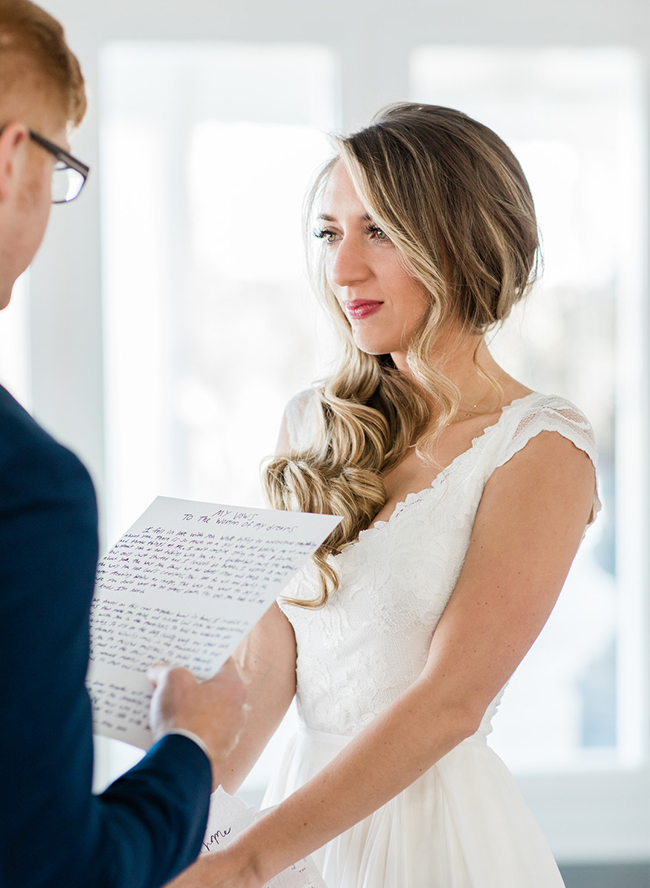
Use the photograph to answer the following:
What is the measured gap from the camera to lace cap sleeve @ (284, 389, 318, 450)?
64.9 inches

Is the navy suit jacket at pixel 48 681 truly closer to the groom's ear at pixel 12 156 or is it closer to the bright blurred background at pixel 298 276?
the groom's ear at pixel 12 156

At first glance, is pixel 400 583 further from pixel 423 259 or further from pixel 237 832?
pixel 423 259

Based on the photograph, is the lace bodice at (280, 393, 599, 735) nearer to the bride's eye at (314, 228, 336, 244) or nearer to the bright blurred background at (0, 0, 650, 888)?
the bride's eye at (314, 228, 336, 244)

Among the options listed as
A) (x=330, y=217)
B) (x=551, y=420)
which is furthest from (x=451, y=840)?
(x=330, y=217)

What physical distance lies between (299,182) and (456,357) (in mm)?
1380

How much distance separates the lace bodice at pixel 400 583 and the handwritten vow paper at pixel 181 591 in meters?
0.40

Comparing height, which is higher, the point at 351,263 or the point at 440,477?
the point at 351,263

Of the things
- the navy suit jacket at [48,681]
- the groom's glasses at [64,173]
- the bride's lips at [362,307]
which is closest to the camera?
the navy suit jacket at [48,681]

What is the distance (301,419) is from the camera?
1.68 metres

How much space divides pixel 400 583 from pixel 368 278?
536mm

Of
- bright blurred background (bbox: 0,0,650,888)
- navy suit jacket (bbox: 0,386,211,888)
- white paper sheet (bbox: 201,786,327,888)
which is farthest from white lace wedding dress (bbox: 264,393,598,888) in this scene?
bright blurred background (bbox: 0,0,650,888)

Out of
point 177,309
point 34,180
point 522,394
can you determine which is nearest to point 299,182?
point 177,309

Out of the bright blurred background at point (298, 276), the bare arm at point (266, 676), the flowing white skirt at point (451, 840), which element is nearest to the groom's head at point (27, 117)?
the bare arm at point (266, 676)

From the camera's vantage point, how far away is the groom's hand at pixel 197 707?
0.75 m
